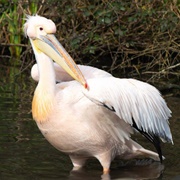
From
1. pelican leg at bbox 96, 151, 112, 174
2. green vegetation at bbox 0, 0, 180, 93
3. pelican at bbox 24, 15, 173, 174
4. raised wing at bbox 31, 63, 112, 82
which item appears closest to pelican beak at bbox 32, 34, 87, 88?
pelican at bbox 24, 15, 173, 174

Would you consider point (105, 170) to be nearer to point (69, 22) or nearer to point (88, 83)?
A: point (88, 83)

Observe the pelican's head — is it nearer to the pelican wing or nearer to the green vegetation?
the pelican wing

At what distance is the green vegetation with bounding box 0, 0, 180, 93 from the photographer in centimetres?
970

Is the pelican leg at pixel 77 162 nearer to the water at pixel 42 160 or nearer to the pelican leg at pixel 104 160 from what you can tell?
the water at pixel 42 160

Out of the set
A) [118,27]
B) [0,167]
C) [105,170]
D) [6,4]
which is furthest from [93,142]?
[6,4]

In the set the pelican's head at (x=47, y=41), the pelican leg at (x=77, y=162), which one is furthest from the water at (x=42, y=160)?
the pelican's head at (x=47, y=41)

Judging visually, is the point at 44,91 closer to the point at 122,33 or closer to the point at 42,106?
the point at 42,106

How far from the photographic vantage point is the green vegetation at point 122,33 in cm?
970

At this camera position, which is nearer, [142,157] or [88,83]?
[88,83]

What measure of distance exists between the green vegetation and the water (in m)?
1.65

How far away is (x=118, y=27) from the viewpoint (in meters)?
10.0

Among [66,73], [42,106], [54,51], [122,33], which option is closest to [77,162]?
[42,106]

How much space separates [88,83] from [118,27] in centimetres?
411

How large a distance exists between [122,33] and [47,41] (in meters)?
3.62
